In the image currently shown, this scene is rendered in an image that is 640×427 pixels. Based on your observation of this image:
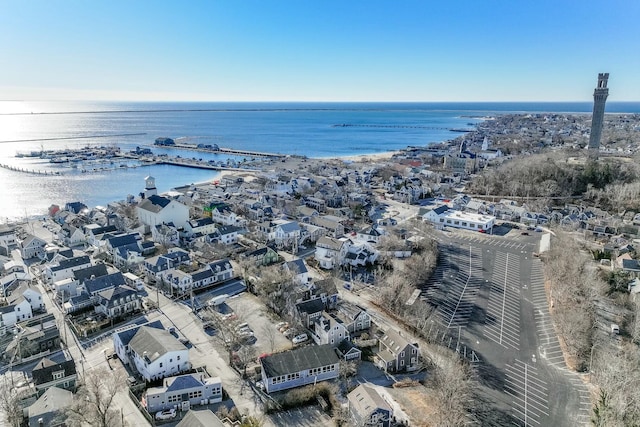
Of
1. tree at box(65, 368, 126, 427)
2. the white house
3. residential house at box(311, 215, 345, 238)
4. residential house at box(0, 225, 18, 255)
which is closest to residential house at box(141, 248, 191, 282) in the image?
the white house

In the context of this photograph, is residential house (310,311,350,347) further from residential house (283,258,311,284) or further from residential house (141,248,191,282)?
residential house (141,248,191,282)

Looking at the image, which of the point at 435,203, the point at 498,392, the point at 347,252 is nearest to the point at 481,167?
the point at 435,203

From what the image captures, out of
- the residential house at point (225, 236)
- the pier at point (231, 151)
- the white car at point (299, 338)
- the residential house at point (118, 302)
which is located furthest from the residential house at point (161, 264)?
the pier at point (231, 151)

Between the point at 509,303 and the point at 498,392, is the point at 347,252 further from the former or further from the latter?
the point at 498,392

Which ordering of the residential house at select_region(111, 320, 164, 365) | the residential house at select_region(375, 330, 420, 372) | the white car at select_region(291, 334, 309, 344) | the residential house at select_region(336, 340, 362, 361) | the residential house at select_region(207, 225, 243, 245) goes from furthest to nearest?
the residential house at select_region(207, 225, 243, 245) → the white car at select_region(291, 334, 309, 344) → the residential house at select_region(336, 340, 362, 361) → the residential house at select_region(111, 320, 164, 365) → the residential house at select_region(375, 330, 420, 372)

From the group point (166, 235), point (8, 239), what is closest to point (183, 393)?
point (166, 235)

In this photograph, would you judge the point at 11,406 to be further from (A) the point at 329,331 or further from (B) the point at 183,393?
(A) the point at 329,331

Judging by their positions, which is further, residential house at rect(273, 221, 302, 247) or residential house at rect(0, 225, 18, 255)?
residential house at rect(273, 221, 302, 247)
